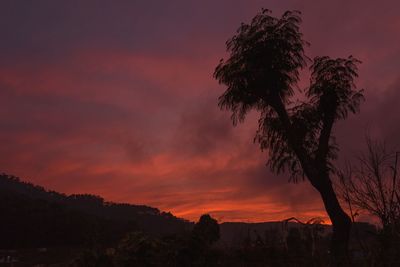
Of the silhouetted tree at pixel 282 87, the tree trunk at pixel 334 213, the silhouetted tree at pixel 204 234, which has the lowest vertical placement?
the silhouetted tree at pixel 204 234

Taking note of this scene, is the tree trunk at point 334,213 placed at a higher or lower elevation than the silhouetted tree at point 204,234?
higher

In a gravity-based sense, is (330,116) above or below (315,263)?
above

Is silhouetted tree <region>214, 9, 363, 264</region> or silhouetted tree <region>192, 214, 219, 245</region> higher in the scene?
silhouetted tree <region>214, 9, 363, 264</region>

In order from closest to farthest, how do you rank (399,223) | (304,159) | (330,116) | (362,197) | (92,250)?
(399,223) → (362,197) → (92,250) → (304,159) → (330,116)

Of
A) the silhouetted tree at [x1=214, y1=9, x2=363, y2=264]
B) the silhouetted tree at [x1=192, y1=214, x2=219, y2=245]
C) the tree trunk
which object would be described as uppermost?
the silhouetted tree at [x1=214, y1=9, x2=363, y2=264]

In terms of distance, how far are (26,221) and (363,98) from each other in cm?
11383

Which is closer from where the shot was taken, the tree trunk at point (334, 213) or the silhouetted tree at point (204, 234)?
the silhouetted tree at point (204, 234)

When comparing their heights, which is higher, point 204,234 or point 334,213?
point 334,213

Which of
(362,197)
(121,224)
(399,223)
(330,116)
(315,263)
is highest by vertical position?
(121,224)

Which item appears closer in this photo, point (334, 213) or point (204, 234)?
point (204, 234)

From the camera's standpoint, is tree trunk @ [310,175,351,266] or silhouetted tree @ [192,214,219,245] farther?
tree trunk @ [310,175,351,266]

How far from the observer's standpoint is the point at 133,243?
9.91 meters

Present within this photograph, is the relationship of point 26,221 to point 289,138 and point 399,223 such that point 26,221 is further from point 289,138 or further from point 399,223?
point 399,223

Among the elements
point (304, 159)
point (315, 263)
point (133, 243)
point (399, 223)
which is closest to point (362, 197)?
point (399, 223)
